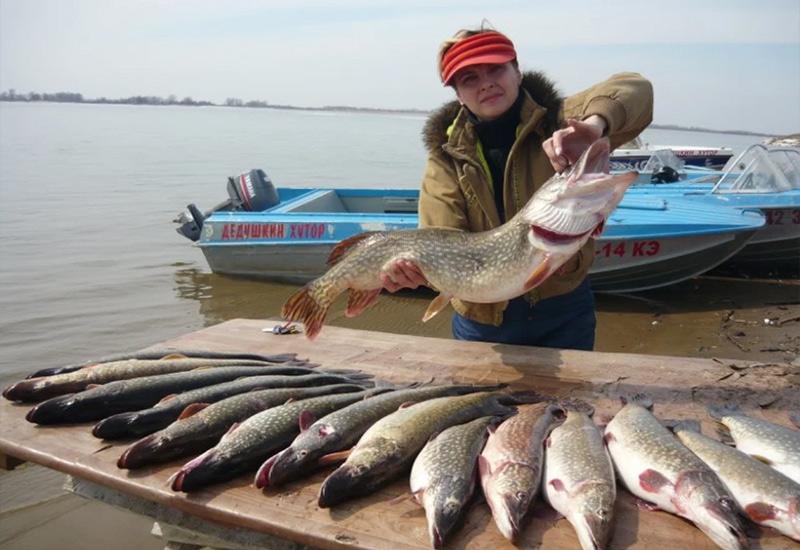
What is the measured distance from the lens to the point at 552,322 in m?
4.13

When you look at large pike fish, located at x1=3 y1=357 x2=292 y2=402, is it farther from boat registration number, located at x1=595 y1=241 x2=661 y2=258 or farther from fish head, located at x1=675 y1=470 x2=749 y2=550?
boat registration number, located at x1=595 y1=241 x2=661 y2=258

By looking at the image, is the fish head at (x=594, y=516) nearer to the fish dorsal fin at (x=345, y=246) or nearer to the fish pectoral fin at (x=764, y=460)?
the fish pectoral fin at (x=764, y=460)

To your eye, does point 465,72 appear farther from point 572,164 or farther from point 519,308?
point 519,308

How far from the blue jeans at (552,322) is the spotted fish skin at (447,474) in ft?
3.58

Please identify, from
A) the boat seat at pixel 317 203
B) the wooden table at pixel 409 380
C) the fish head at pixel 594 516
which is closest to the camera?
the fish head at pixel 594 516

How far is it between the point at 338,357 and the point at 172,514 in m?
1.89

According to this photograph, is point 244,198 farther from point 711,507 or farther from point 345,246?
point 711,507

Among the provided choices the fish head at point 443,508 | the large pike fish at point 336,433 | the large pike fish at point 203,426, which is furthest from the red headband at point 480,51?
the fish head at point 443,508

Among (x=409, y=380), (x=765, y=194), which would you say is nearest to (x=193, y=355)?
(x=409, y=380)

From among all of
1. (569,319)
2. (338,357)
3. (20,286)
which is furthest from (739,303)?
(20,286)

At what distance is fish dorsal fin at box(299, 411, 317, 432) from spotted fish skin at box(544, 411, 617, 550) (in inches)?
47.0

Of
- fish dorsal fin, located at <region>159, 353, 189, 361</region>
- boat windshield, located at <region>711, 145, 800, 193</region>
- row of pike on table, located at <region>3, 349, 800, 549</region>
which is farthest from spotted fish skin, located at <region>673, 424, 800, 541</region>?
boat windshield, located at <region>711, 145, 800, 193</region>

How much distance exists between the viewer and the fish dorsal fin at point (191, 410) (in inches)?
129

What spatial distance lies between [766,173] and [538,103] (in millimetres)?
9965
